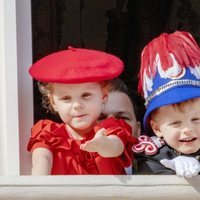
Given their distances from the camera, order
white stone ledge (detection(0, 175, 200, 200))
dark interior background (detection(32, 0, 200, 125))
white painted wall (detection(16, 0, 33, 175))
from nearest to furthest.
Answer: white stone ledge (detection(0, 175, 200, 200)) < white painted wall (detection(16, 0, 33, 175)) < dark interior background (detection(32, 0, 200, 125))

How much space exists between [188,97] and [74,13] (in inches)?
30.9

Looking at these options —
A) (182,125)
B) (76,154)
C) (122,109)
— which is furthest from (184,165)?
(122,109)

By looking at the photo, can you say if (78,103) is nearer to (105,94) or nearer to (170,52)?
(105,94)

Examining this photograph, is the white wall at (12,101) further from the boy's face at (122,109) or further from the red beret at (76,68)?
the boy's face at (122,109)

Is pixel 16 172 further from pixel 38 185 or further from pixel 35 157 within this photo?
pixel 38 185

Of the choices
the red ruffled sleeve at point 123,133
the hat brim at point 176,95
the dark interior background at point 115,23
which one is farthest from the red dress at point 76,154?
the dark interior background at point 115,23

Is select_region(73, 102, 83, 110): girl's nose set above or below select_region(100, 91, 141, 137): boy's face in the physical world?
above

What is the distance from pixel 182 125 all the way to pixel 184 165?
4.3 inches

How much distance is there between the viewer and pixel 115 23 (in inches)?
98.6

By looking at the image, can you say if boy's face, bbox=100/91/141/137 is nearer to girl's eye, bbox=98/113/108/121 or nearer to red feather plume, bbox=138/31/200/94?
girl's eye, bbox=98/113/108/121

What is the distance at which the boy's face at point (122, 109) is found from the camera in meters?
2.02

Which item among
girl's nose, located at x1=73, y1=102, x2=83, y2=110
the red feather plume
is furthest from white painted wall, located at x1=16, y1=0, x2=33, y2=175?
the red feather plume

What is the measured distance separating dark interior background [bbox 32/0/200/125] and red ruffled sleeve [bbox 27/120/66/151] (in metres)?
0.52

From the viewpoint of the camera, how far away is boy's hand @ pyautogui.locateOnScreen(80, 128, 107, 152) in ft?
5.63
